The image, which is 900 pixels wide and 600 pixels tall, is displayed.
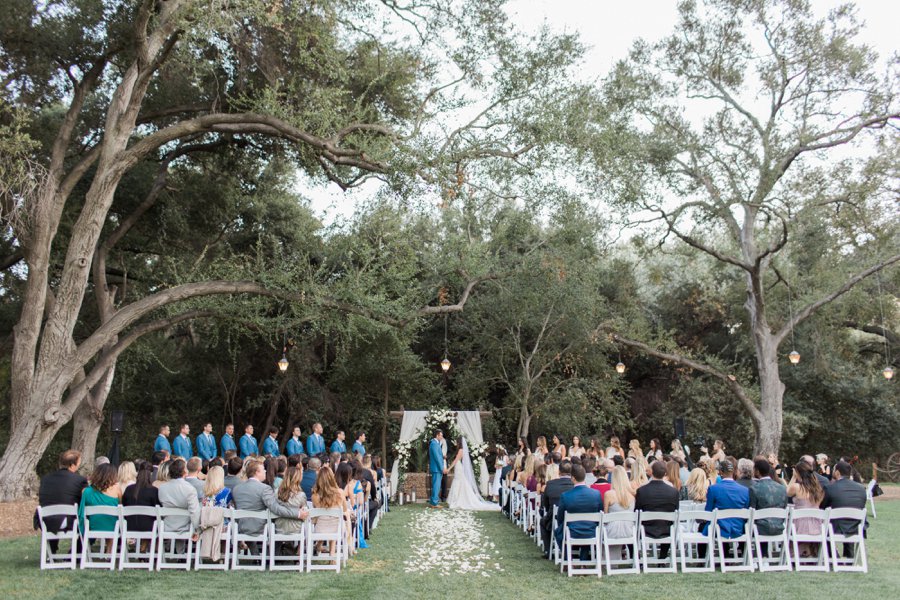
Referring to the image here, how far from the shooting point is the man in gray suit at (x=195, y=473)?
7.91 metres

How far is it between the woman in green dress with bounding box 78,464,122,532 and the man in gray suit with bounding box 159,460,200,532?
491mm

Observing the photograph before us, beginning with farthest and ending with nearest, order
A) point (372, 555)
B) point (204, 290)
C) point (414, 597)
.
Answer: point (204, 290) < point (372, 555) < point (414, 597)

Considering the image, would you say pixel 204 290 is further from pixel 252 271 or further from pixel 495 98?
pixel 495 98

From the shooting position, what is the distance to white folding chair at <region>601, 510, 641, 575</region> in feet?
24.4

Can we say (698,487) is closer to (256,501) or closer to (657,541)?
(657,541)

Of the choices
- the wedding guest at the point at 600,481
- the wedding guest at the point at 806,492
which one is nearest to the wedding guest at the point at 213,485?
the wedding guest at the point at 600,481

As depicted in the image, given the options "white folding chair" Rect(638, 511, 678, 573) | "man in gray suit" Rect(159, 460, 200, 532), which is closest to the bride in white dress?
"white folding chair" Rect(638, 511, 678, 573)

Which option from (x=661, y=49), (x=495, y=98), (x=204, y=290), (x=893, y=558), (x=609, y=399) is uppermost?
(x=661, y=49)

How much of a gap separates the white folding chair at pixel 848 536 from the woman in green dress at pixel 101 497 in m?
7.07

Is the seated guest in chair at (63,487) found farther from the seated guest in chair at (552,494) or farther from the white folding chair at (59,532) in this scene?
the seated guest in chair at (552,494)

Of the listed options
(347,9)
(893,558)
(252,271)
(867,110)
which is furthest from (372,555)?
(867,110)

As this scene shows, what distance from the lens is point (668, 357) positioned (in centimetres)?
2030

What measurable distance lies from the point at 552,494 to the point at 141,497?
4.39m

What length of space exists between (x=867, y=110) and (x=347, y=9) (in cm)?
1361
